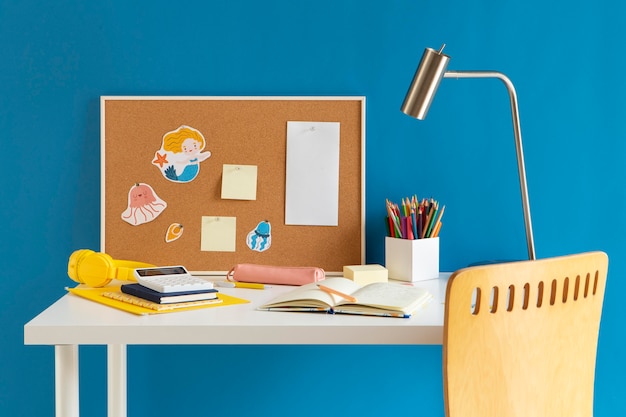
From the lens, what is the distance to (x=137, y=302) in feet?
4.30

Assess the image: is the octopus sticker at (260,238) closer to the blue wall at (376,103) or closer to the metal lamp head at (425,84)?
the blue wall at (376,103)

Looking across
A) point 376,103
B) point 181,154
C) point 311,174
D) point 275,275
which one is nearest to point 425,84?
point 376,103

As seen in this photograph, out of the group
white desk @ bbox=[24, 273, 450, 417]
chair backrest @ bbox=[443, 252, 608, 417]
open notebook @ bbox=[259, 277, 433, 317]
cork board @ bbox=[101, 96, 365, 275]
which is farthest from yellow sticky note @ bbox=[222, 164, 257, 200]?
chair backrest @ bbox=[443, 252, 608, 417]

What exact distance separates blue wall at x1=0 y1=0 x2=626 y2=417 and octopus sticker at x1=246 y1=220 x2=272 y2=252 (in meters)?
0.25

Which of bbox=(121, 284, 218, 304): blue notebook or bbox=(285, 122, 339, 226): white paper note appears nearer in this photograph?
bbox=(121, 284, 218, 304): blue notebook

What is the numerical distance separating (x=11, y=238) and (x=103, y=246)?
0.24 metres

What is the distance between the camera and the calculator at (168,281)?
1316 mm

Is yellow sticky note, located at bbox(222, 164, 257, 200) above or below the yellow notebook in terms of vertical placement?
above

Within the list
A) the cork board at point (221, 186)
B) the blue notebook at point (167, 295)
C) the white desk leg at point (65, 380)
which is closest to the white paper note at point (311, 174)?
the cork board at point (221, 186)

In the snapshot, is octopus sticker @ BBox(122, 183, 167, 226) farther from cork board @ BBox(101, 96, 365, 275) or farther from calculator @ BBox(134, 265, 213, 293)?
calculator @ BBox(134, 265, 213, 293)

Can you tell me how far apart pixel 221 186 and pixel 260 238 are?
16 centimetres

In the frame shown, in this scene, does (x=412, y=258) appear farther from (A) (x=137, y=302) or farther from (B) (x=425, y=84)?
(A) (x=137, y=302)

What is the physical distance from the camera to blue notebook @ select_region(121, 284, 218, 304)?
4.25 feet

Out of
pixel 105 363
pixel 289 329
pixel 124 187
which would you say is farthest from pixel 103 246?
pixel 289 329
